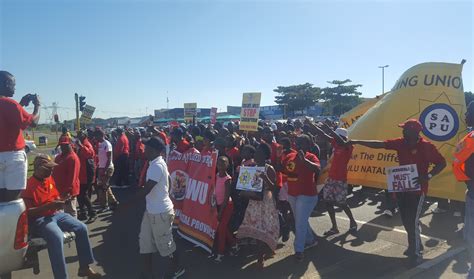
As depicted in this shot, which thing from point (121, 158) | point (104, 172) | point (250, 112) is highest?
point (250, 112)

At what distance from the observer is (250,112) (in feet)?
38.4

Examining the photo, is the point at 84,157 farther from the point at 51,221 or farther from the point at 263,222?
the point at 263,222

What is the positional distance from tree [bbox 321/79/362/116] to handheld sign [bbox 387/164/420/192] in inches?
2288

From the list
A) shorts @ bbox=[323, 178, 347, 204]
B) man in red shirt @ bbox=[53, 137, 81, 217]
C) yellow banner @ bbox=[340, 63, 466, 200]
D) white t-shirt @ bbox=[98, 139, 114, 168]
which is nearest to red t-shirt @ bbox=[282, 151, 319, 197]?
shorts @ bbox=[323, 178, 347, 204]

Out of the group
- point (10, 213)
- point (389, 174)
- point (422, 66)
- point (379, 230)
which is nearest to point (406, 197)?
point (389, 174)

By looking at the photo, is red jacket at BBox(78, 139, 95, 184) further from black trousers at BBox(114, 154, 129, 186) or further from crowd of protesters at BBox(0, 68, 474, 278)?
black trousers at BBox(114, 154, 129, 186)

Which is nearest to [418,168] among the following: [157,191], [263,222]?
[263,222]

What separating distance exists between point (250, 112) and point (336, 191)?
5.49 m

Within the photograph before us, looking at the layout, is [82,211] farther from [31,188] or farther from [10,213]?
[10,213]

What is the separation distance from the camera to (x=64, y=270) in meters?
4.02

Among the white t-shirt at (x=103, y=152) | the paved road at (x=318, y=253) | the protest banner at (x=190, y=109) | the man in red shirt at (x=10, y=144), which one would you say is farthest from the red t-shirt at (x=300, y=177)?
the protest banner at (x=190, y=109)

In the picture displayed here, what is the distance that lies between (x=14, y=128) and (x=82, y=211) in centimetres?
511

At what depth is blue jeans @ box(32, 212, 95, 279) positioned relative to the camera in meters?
4.00

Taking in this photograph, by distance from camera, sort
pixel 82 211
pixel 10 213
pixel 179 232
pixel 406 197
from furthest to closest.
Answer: pixel 82 211
pixel 179 232
pixel 406 197
pixel 10 213
